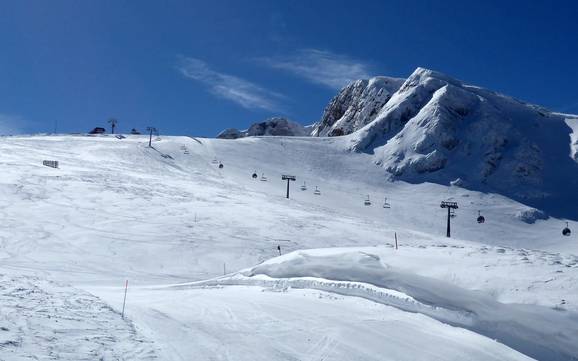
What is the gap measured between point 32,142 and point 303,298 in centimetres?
6928

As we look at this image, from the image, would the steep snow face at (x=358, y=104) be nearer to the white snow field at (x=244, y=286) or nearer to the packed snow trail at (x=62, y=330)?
the white snow field at (x=244, y=286)

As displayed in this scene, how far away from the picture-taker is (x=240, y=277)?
53.9 ft

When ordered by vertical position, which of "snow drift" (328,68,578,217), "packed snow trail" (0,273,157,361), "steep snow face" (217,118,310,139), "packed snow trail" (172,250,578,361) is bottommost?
"packed snow trail" (0,273,157,361)

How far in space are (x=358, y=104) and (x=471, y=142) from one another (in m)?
41.6

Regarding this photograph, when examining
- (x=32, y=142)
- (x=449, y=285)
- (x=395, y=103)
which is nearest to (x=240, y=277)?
(x=449, y=285)

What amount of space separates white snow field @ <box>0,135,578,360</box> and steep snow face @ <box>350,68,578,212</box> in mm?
40178

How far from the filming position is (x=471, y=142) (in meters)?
83.1

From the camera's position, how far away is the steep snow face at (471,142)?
74.6 m

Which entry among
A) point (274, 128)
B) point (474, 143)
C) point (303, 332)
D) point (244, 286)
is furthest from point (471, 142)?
point (303, 332)

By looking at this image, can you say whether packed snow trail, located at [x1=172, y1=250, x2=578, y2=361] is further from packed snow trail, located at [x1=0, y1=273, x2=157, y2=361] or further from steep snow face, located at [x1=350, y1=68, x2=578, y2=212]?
steep snow face, located at [x1=350, y1=68, x2=578, y2=212]

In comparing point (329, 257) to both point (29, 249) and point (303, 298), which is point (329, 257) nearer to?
point (303, 298)

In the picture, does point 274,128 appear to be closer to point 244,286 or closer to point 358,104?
point 358,104

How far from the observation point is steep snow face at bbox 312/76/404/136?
379ft

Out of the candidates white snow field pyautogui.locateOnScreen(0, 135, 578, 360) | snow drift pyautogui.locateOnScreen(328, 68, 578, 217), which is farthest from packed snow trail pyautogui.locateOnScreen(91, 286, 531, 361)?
snow drift pyautogui.locateOnScreen(328, 68, 578, 217)
